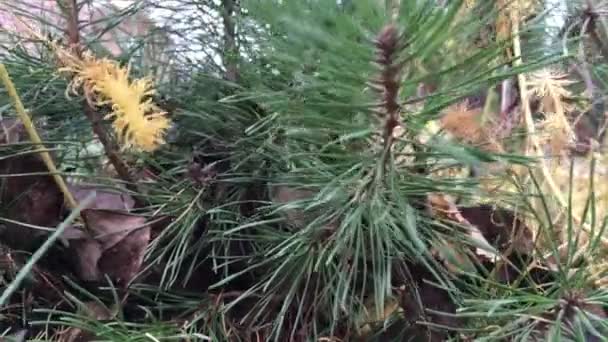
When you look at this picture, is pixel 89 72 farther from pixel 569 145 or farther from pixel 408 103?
pixel 569 145

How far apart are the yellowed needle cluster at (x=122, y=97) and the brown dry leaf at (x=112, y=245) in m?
0.06

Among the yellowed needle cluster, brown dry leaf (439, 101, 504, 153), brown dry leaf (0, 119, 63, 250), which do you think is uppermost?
the yellowed needle cluster

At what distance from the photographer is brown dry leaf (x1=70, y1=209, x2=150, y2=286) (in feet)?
1.26

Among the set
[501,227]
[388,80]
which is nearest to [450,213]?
[501,227]

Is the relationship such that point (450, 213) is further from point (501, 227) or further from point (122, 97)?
point (122, 97)

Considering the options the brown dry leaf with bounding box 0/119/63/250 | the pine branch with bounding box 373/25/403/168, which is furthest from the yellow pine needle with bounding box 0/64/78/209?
the pine branch with bounding box 373/25/403/168

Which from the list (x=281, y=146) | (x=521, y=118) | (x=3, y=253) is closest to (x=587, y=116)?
(x=521, y=118)

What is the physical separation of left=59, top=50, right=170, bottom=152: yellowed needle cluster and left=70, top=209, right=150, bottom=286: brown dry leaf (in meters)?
0.06

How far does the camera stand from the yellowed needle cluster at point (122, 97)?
1.04 feet

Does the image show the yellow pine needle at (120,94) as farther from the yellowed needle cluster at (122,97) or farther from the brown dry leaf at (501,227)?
the brown dry leaf at (501,227)

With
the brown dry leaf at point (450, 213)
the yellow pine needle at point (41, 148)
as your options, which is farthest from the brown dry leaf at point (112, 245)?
the brown dry leaf at point (450, 213)

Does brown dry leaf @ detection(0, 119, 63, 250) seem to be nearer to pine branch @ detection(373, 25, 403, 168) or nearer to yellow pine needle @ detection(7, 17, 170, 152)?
yellow pine needle @ detection(7, 17, 170, 152)

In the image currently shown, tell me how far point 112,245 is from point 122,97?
0.32 ft

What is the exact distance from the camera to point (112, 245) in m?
0.38
